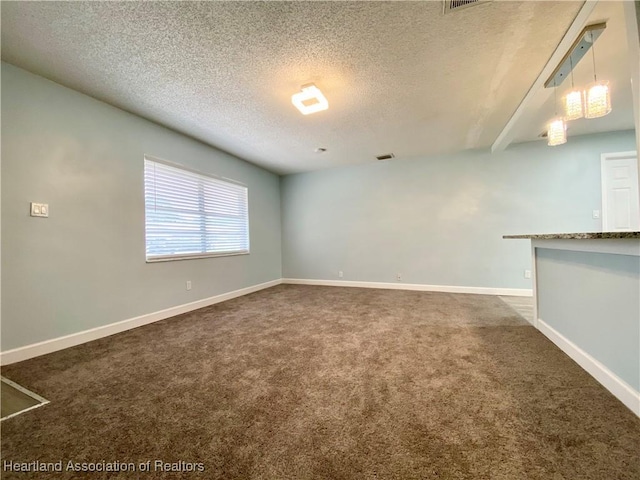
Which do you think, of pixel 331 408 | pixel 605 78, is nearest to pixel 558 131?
pixel 605 78

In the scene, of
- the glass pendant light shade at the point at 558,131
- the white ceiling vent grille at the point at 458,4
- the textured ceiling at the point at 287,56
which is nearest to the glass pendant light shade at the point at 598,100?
the textured ceiling at the point at 287,56

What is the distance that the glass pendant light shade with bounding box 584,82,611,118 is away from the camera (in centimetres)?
199

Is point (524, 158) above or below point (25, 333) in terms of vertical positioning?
above

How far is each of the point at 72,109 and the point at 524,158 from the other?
609cm

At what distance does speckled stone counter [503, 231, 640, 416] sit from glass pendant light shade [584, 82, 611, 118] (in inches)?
45.0

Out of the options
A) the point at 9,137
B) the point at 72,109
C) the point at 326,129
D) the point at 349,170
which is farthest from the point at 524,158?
the point at 9,137

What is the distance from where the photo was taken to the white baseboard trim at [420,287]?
4059 mm

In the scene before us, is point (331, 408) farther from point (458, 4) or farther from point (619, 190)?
point (619, 190)

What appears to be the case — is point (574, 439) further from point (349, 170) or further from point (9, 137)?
point (349, 170)

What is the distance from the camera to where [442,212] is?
14.7 ft

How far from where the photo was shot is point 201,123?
3.16 metres

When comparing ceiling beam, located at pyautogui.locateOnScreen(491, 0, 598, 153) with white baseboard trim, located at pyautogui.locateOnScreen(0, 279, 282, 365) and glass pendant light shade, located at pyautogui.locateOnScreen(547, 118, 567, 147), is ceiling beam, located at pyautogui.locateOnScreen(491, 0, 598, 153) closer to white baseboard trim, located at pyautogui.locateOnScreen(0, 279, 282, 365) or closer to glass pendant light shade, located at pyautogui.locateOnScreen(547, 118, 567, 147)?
glass pendant light shade, located at pyautogui.locateOnScreen(547, 118, 567, 147)

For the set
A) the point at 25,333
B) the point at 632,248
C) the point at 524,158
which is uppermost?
the point at 524,158

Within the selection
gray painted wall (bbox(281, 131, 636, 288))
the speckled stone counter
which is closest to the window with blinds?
gray painted wall (bbox(281, 131, 636, 288))
